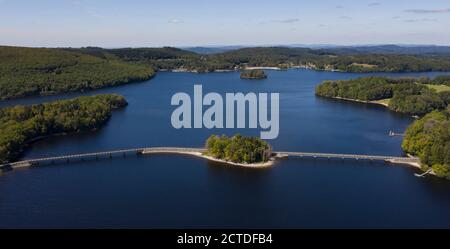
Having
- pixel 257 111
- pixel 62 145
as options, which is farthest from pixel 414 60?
pixel 62 145

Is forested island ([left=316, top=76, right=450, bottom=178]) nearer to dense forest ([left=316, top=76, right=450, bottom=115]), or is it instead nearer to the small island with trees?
dense forest ([left=316, top=76, right=450, bottom=115])

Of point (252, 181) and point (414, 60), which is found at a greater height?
point (414, 60)

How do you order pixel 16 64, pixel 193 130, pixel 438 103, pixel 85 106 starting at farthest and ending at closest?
pixel 16 64 < pixel 438 103 < pixel 85 106 < pixel 193 130

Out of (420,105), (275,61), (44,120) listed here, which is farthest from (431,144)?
(275,61)

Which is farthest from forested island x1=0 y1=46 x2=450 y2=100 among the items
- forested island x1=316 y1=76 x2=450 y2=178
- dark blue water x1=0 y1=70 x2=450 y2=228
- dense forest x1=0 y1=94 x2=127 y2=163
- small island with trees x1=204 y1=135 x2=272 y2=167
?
small island with trees x1=204 y1=135 x2=272 y2=167

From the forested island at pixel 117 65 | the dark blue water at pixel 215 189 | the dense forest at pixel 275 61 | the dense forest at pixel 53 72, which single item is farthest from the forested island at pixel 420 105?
the dense forest at pixel 275 61

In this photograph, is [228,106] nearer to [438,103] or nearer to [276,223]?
[438,103]
